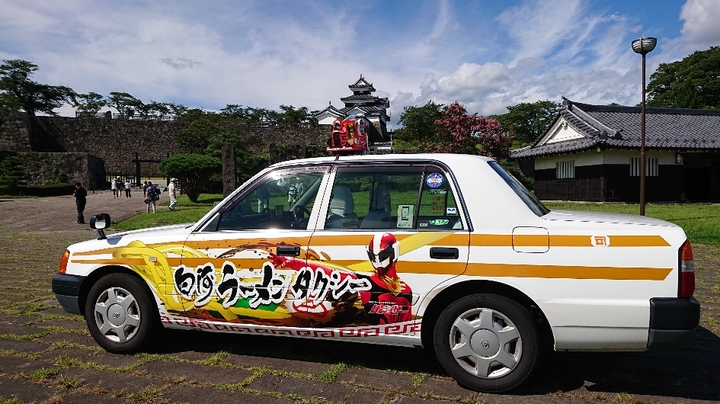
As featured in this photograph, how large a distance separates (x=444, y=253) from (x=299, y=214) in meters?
1.25

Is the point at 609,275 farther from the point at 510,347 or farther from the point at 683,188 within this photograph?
the point at 683,188

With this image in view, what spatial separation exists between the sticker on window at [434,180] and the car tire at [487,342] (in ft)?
2.73

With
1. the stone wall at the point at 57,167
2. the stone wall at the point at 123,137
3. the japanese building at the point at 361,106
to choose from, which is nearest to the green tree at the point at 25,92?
the stone wall at the point at 123,137

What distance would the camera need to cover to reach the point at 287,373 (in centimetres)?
335

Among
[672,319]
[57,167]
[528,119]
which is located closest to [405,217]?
[672,319]

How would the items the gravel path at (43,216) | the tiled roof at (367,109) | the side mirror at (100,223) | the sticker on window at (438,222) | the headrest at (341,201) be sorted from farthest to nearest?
the tiled roof at (367,109), the gravel path at (43,216), the side mirror at (100,223), the headrest at (341,201), the sticker on window at (438,222)

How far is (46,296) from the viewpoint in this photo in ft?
18.5

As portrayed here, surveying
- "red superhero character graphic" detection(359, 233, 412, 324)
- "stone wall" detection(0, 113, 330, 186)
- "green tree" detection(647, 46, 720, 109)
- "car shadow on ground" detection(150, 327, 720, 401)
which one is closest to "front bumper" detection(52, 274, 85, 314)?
"car shadow on ground" detection(150, 327, 720, 401)

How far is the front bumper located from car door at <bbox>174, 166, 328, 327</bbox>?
1.02 m

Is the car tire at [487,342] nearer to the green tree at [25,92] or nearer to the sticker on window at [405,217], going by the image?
the sticker on window at [405,217]

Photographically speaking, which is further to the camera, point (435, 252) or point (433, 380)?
point (433, 380)

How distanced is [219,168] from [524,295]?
75.3ft

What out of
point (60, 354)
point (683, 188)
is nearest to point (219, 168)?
point (60, 354)

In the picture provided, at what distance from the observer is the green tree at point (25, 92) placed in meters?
50.9
